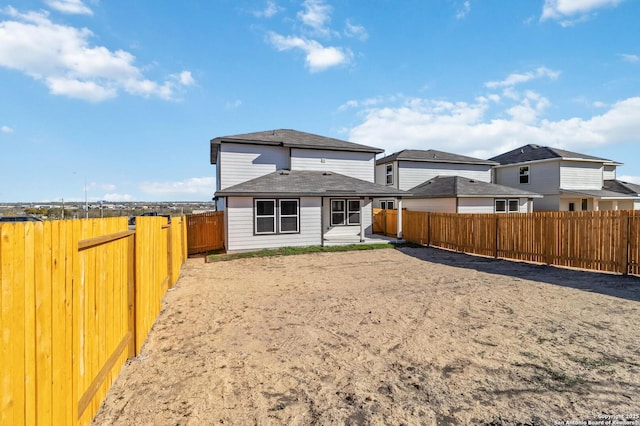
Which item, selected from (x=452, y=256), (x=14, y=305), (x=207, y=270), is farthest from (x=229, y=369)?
(x=452, y=256)

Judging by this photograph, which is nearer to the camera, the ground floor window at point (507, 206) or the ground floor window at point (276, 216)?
the ground floor window at point (276, 216)

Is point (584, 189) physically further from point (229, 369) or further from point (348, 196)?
point (229, 369)

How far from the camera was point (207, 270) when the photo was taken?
1125 cm

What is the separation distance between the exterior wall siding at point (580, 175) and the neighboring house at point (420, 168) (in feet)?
16.9

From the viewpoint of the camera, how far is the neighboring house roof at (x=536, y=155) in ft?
85.6

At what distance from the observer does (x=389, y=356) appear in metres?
4.43

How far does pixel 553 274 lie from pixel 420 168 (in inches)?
672

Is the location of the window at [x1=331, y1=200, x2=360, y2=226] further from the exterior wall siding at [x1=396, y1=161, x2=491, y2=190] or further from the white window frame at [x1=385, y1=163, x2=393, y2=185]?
the white window frame at [x1=385, y1=163, x2=393, y2=185]

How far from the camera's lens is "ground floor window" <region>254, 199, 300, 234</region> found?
15289mm

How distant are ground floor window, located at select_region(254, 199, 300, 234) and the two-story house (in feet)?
23.6

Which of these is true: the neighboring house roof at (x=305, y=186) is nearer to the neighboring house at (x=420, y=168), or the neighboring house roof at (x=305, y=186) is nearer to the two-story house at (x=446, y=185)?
the two-story house at (x=446, y=185)

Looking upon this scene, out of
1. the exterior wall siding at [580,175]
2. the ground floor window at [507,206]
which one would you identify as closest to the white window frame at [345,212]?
the ground floor window at [507,206]

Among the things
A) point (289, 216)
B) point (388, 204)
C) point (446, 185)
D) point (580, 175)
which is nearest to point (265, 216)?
point (289, 216)

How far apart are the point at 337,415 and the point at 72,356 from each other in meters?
2.45
